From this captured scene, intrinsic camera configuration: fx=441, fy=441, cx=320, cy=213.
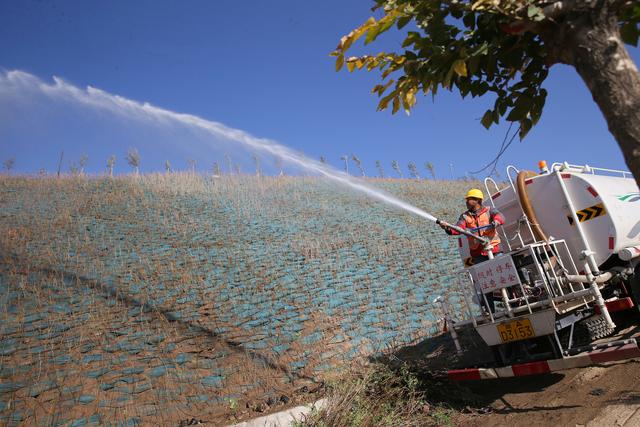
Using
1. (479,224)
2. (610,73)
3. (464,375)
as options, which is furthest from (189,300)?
(610,73)

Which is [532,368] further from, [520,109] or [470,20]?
[470,20]

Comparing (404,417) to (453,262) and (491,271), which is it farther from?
(453,262)

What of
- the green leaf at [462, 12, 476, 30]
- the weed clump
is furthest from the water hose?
the green leaf at [462, 12, 476, 30]

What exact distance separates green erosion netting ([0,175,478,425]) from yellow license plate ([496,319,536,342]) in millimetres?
2615

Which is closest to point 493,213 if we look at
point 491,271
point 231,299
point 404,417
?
point 491,271

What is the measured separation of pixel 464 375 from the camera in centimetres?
551

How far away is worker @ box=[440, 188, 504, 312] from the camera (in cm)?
598

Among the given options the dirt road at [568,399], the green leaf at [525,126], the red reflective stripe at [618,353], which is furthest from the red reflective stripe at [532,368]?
the green leaf at [525,126]

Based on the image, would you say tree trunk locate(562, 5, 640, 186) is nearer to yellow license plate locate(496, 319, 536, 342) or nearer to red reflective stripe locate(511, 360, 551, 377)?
yellow license plate locate(496, 319, 536, 342)

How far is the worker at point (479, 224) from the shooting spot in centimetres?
598

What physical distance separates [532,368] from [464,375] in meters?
0.80

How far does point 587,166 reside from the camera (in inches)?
264

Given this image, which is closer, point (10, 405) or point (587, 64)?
point (587, 64)

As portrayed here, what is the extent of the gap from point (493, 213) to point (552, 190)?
3.59 ft
